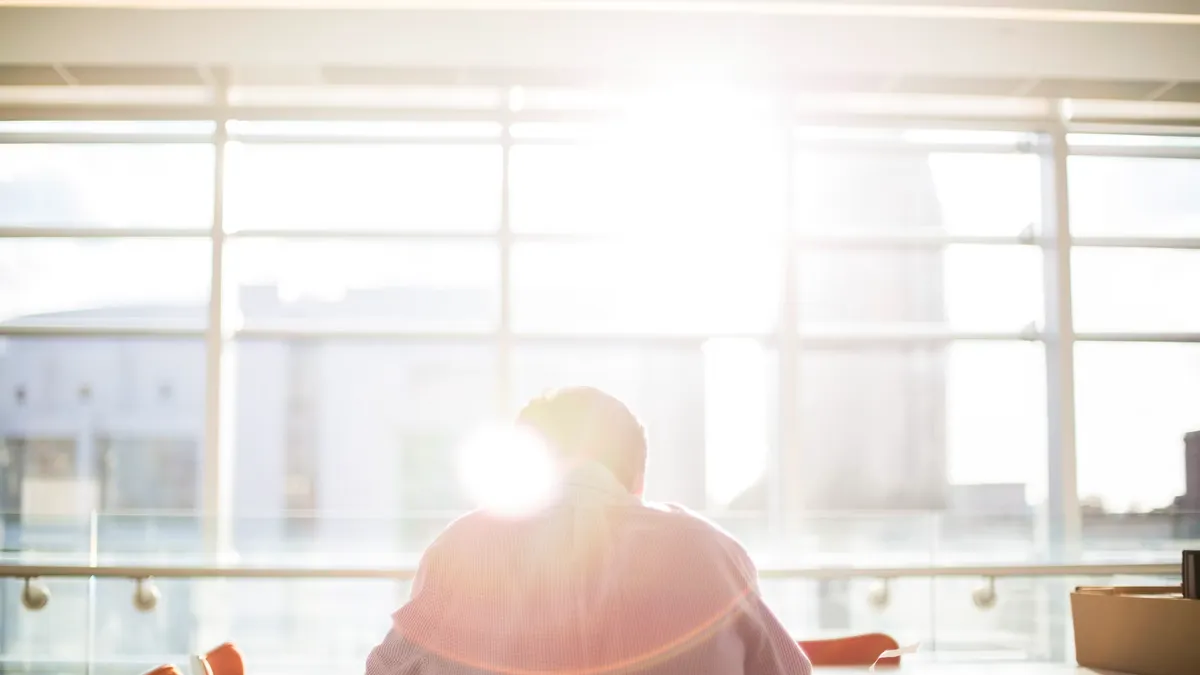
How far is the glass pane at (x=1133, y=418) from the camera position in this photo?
686 cm

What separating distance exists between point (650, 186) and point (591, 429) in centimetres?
500

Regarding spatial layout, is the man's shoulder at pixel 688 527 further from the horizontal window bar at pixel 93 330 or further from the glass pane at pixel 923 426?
the horizontal window bar at pixel 93 330

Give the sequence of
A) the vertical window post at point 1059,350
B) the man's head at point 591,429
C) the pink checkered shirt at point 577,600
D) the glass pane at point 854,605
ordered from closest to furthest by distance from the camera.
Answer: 1. the pink checkered shirt at point 577,600
2. the man's head at point 591,429
3. the glass pane at point 854,605
4. the vertical window post at point 1059,350

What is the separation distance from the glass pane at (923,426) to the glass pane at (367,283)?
82.1 inches

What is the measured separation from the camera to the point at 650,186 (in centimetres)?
686

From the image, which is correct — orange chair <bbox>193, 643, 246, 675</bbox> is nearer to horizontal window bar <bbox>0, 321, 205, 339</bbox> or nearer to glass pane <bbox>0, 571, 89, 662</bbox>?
glass pane <bbox>0, 571, 89, 662</bbox>

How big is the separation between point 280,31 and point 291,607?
10.1 ft

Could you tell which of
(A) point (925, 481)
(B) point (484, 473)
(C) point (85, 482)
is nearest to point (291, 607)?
(B) point (484, 473)

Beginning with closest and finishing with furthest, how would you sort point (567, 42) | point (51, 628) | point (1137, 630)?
point (1137, 630) → point (51, 628) → point (567, 42)

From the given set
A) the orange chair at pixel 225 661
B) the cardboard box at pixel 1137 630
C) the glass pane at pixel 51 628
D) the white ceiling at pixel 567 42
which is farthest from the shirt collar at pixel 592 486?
the white ceiling at pixel 567 42

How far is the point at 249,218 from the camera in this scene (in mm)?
6688

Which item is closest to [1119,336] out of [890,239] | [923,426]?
[923,426]

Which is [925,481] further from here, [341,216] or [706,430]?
[341,216]

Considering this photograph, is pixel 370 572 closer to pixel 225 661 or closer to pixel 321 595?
pixel 321 595
